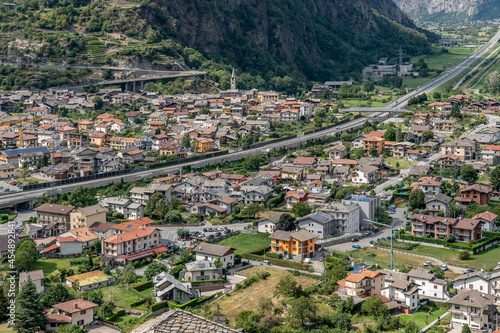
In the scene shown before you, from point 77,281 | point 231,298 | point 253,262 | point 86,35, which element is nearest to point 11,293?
point 77,281

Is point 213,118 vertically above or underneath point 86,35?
underneath

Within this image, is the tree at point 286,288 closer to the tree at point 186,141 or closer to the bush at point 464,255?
the bush at point 464,255

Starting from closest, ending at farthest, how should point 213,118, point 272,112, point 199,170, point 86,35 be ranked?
point 199,170 → point 213,118 → point 272,112 → point 86,35

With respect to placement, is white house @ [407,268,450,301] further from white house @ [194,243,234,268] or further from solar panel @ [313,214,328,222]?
white house @ [194,243,234,268]

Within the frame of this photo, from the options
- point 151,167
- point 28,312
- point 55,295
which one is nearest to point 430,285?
point 55,295

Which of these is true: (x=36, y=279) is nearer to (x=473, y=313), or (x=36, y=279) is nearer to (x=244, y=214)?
(x=244, y=214)

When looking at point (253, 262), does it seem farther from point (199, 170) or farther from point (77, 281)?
point (199, 170)
